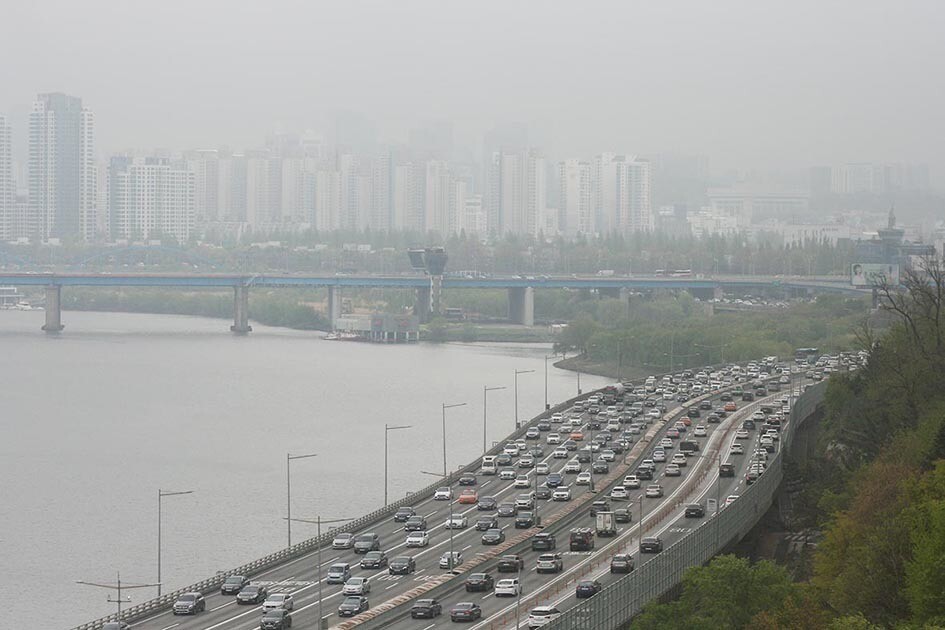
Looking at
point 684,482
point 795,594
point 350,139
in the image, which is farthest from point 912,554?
point 350,139

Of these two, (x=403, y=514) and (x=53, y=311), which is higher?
(x=53, y=311)

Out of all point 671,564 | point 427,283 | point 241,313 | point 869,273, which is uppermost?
point 869,273

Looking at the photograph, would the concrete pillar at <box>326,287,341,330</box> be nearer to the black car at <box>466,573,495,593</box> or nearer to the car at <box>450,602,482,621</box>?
the black car at <box>466,573,495,593</box>

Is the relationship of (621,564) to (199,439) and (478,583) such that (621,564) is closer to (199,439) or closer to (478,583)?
(478,583)

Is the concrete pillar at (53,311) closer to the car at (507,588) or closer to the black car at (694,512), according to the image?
the black car at (694,512)

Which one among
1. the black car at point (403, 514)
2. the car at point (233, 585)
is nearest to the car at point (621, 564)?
the car at point (233, 585)

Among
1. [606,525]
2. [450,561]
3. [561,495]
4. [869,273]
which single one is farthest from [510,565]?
[869,273]

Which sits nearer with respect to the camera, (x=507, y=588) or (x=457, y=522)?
(x=507, y=588)
